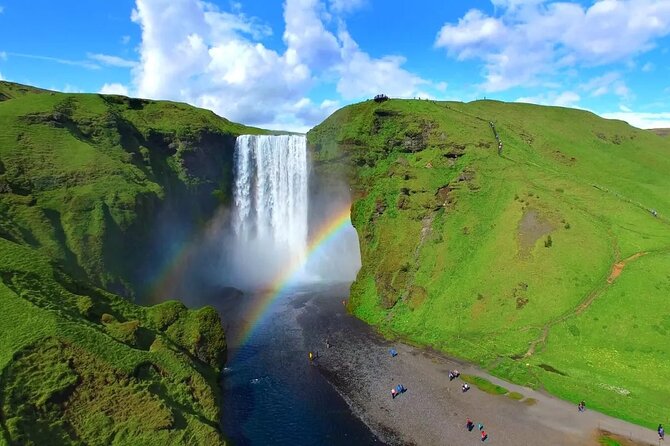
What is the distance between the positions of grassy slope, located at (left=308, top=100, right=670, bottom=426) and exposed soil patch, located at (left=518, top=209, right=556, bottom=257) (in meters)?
0.20

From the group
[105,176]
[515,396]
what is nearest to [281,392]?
[515,396]

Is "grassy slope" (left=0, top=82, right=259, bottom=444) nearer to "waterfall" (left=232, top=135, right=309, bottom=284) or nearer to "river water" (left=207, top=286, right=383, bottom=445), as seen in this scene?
"river water" (left=207, top=286, right=383, bottom=445)

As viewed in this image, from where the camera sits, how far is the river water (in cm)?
3653

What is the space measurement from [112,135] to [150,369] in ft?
185

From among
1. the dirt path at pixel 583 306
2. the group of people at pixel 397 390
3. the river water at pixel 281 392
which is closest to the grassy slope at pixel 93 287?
the river water at pixel 281 392

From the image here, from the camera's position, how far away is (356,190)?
280 ft

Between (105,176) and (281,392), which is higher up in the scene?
(105,176)

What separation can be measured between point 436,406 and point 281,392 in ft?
51.6

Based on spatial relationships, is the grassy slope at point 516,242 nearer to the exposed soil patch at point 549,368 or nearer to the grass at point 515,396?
the exposed soil patch at point 549,368

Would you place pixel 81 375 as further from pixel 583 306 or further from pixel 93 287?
pixel 583 306

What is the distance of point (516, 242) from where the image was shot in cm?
6078

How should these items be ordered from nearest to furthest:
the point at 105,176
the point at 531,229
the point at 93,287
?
the point at 93,287 < the point at 531,229 < the point at 105,176

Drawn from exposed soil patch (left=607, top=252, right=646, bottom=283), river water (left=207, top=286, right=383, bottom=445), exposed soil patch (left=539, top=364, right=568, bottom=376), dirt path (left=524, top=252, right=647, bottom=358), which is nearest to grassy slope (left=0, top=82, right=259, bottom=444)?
river water (left=207, top=286, right=383, bottom=445)

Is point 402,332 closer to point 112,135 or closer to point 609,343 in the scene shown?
point 609,343
